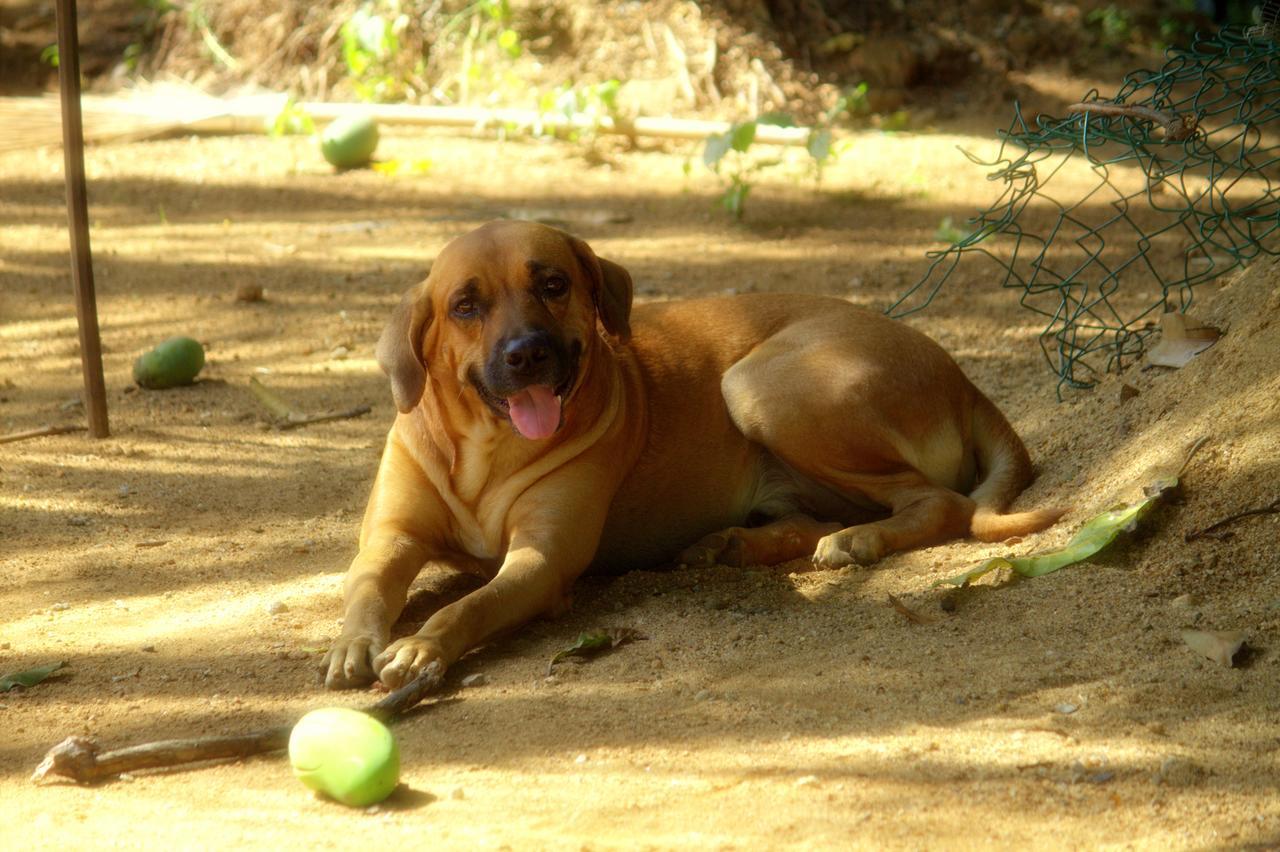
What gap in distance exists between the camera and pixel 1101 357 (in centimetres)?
520

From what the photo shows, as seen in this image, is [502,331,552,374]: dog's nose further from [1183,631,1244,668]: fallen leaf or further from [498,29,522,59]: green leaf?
[498,29,522,59]: green leaf

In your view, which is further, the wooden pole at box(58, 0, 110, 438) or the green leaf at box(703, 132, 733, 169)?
the green leaf at box(703, 132, 733, 169)

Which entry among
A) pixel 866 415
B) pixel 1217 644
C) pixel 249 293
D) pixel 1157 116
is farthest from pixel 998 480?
pixel 249 293

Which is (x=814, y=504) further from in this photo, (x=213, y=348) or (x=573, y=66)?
(x=573, y=66)

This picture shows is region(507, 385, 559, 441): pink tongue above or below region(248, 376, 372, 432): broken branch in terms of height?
above

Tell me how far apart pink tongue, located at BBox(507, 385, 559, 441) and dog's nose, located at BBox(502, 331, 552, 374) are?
130mm

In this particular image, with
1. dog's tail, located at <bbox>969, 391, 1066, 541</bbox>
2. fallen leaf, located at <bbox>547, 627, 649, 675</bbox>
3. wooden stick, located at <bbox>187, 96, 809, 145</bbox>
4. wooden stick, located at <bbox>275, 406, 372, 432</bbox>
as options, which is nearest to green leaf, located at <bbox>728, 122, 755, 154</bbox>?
wooden stick, located at <bbox>187, 96, 809, 145</bbox>

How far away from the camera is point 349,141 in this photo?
8289mm

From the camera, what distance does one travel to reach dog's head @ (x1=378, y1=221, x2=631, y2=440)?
12.0 feet

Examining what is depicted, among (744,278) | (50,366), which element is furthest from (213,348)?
(744,278)

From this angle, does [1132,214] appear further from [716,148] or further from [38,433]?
[38,433]

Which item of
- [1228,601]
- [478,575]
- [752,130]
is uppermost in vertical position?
[752,130]

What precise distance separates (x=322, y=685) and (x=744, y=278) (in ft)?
12.9

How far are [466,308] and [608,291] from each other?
19.2 inches
